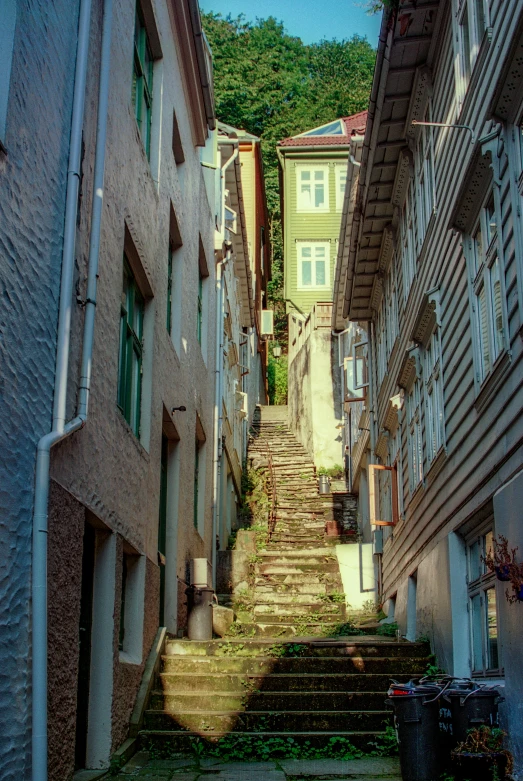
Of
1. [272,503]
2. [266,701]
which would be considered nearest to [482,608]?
[266,701]

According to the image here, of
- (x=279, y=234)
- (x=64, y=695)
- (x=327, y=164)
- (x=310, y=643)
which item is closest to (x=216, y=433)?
(x=310, y=643)

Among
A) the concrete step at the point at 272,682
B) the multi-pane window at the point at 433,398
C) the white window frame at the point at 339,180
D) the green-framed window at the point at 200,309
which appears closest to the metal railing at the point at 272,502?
the green-framed window at the point at 200,309

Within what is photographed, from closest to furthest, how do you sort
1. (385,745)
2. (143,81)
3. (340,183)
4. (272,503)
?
(385,745)
(143,81)
(272,503)
(340,183)

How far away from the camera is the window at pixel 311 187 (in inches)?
1344

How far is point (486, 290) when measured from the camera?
7.46 metres

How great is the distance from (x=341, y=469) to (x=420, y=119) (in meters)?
13.7

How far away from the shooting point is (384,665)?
30.1 ft

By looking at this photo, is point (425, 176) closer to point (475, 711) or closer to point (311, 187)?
point (475, 711)

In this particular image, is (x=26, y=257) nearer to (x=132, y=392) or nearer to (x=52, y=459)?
(x=52, y=459)


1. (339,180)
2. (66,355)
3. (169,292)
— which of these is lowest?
(66,355)

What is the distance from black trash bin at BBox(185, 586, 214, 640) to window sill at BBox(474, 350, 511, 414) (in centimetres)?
471

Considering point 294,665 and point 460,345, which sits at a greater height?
point 460,345

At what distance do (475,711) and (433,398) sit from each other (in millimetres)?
4679

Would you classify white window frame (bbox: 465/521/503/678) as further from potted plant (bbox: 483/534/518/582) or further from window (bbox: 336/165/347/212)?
window (bbox: 336/165/347/212)
